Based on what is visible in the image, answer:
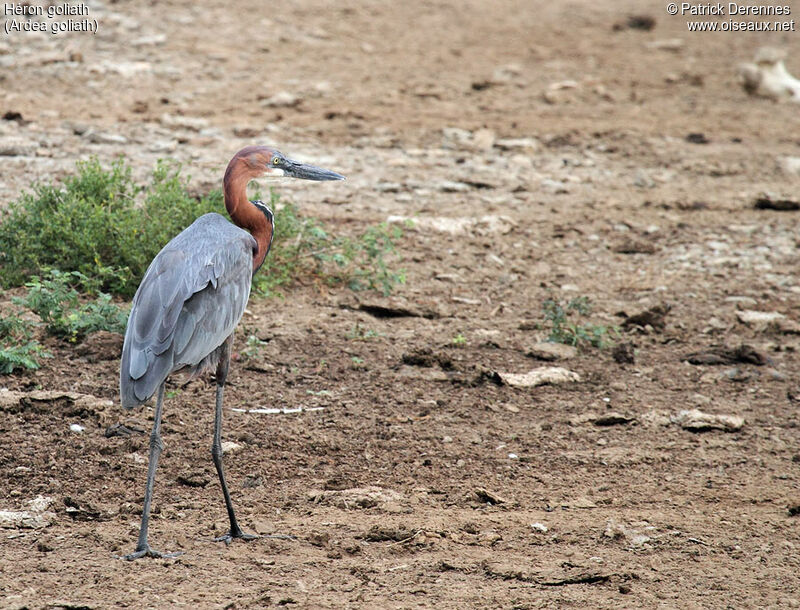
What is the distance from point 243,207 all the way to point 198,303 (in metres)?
0.55

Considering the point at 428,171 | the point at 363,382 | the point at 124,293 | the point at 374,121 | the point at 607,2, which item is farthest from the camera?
the point at 607,2

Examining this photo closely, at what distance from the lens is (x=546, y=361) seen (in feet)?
18.8

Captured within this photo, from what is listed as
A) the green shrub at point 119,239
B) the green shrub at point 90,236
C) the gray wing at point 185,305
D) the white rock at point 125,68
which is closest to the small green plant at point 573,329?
the green shrub at point 119,239

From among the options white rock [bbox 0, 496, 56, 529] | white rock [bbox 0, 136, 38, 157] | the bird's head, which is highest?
the bird's head

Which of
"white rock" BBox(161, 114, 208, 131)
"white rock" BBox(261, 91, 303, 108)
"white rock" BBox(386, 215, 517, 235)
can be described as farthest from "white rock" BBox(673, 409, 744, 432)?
"white rock" BBox(261, 91, 303, 108)

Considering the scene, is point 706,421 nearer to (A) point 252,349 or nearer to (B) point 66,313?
(A) point 252,349

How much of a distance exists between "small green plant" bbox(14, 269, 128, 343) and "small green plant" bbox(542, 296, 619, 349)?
2503 millimetres

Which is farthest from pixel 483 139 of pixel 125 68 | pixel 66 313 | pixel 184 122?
pixel 66 313

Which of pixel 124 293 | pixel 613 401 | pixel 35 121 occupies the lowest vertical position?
pixel 613 401

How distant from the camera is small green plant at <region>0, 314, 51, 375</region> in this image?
480cm

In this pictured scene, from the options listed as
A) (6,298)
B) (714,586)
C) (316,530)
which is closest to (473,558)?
(316,530)

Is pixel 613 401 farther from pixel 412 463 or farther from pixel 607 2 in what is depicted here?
pixel 607 2

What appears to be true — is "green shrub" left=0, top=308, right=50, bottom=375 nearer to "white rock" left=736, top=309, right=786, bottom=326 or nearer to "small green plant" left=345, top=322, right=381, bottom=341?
"small green plant" left=345, top=322, right=381, bottom=341

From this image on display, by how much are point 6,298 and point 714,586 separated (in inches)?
159
